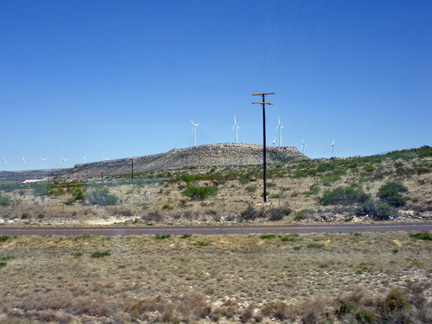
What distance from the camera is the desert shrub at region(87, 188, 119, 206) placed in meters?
49.5

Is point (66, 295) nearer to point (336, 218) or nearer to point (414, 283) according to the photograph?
point (414, 283)

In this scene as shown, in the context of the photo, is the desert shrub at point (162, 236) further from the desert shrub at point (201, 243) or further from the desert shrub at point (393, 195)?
the desert shrub at point (393, 195)

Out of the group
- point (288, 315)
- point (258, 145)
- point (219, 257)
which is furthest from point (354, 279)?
point (258, 145)

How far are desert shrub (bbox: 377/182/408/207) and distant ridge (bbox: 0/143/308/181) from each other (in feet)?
271

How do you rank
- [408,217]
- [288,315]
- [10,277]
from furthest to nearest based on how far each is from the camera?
[408,217], [10,277], [288,315]

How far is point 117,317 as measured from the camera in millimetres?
11148

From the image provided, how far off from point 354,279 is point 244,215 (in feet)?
72.4

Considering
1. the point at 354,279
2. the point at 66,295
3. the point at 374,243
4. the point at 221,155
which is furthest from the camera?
the point at 221,155

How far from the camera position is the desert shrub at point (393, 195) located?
129 ft

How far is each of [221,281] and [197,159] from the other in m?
123

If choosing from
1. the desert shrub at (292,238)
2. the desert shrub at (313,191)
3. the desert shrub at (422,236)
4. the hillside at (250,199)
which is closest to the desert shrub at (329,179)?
the hillside at (250,199)

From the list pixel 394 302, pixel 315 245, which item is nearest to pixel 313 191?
pixel 315 245

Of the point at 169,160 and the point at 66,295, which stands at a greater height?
the point at 169,160

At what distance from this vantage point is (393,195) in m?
40.9
